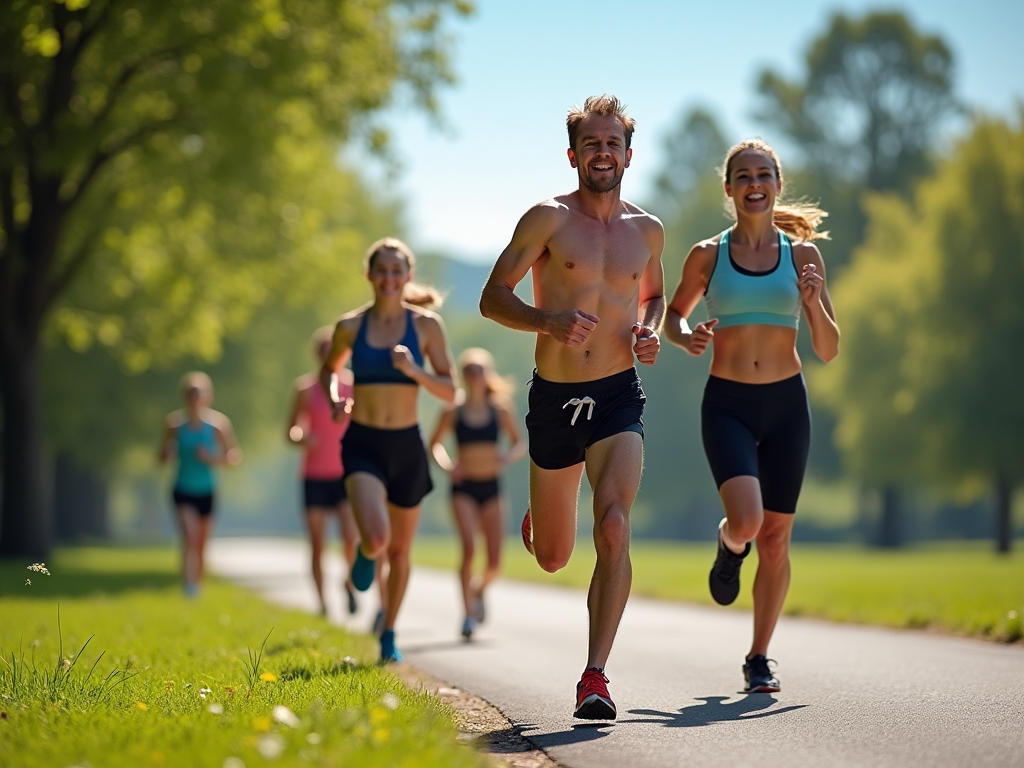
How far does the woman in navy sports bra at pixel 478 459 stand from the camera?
495 inches

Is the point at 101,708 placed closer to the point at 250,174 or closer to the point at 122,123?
the point at 122,123

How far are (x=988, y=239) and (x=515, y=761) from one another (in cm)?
3043

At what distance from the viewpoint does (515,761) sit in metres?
5.40

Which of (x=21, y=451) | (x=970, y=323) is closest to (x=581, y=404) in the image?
(x=21, y=451)

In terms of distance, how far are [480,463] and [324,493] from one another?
152cm

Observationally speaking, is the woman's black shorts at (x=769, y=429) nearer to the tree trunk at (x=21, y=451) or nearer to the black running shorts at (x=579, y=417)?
the black running shorts at (x=579, y=417)

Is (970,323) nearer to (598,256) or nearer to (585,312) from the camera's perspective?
(598,256)

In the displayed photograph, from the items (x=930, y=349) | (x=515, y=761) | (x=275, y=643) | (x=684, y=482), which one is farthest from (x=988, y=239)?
(x=515, y=761)

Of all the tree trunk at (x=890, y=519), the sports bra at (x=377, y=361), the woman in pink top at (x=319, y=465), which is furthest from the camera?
the tree trunk at (x=890, y=519)

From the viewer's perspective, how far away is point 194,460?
51.4 feet

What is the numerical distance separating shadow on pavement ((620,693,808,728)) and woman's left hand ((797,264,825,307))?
6.65 feet

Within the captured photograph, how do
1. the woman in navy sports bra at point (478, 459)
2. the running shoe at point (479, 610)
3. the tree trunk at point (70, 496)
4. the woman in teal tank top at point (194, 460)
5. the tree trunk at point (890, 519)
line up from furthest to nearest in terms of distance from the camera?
the tree trunk at point (890, 519), the tree trunk at point (70, 496), the woman in teal tank top at point (194, 460), the woman in navy sports bra at point (478, 459), the running shoe at point (479, 610)

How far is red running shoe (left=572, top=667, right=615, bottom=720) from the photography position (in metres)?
6.20

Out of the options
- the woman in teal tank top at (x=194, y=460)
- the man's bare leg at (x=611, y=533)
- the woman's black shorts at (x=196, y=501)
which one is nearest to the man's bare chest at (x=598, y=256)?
the man's bare leg at (x=611, y=533)
